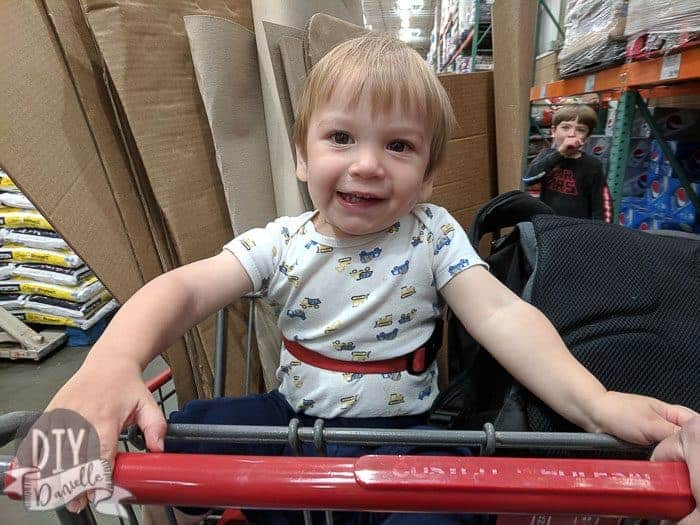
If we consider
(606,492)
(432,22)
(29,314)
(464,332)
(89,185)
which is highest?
(432,22)

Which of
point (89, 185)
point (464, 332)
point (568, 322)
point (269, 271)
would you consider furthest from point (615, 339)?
point (89, 185)

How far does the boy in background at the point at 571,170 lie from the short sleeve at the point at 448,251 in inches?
49.3

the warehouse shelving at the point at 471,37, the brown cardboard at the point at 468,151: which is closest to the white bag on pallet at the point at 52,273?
the brown cardboard at the point at 468,151

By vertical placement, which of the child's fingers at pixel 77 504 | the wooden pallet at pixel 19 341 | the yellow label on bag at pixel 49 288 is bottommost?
the wooden pallet at pixel 19 341

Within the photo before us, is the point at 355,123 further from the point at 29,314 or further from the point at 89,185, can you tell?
the point at 29,314

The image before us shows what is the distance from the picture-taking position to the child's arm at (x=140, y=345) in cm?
45

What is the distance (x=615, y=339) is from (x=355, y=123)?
0.47m

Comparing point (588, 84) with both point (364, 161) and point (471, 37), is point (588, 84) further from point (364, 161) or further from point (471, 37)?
point (471, 37)

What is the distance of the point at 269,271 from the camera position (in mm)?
758

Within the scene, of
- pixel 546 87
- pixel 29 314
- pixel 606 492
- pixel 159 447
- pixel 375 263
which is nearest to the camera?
pixel 606 492

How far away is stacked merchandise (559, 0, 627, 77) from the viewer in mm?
1497

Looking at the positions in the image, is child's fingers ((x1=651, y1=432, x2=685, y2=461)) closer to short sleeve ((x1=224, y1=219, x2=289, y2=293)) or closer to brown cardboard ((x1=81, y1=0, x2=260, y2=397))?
short sleeve ((x1=224, y1=219, x2=289, y2=293))

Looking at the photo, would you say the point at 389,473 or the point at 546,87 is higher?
the point at 546,87

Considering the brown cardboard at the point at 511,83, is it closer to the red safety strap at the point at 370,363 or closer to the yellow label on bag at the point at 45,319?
the red safety strap at the point at 370,363
